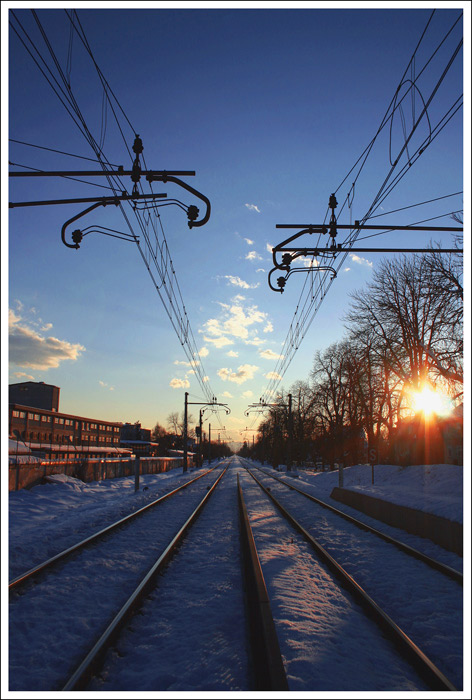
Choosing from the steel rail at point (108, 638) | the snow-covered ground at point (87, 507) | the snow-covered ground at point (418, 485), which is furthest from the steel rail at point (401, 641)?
the snow-covered ground at point (418, 485)

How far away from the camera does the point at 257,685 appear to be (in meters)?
3.74

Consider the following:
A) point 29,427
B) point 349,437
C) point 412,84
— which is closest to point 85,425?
point 29,427

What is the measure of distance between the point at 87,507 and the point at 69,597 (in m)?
10.5

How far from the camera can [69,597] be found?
239 inches

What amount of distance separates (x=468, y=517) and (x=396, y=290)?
30.0m

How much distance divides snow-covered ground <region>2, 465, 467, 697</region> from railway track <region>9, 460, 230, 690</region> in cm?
39

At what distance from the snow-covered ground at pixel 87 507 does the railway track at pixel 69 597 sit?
1.28 ft

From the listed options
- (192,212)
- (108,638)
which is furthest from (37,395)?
(108,638)

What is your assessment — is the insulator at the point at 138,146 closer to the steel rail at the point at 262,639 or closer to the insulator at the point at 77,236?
the insulator at the point at 77,236

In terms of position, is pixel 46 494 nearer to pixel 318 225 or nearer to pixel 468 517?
pixel 318 225

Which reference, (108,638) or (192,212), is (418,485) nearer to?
(192,212)

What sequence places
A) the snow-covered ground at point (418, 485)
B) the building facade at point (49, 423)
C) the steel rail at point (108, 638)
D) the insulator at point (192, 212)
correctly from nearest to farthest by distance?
the steel rail at point (108, 638), the insulator at point (192, 212), the snow-covered ground at point (418, 485), the building facade at point (49, 423)

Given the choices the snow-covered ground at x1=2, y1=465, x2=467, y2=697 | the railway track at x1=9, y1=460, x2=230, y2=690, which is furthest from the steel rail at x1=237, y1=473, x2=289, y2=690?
the railway track at x1=9, y1=460, x2=230, y2=690

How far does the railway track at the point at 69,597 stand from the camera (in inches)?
167
